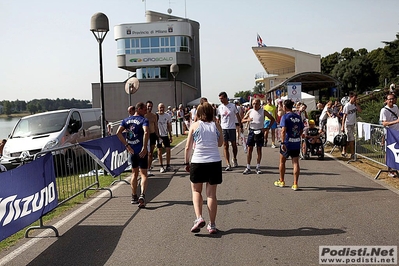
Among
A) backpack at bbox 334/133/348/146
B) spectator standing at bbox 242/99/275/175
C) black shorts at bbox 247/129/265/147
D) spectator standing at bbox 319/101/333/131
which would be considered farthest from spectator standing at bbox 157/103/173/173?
spectator standing at bbox 319/101/333/131

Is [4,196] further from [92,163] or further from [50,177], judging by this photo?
[92,163]

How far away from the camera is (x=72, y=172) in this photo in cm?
820

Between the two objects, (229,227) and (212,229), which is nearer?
(212,229)

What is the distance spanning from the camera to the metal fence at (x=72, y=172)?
7558mm

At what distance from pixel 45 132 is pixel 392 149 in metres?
10.2

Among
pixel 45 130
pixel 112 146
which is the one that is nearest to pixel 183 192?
pixel 112 146

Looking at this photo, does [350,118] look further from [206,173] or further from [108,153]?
[206,173]

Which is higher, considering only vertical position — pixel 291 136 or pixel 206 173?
pixel 291 136

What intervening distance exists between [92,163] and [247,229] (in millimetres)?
4865

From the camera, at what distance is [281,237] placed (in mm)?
5582

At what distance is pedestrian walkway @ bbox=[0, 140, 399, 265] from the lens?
5043mm

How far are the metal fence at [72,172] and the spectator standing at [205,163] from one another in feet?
8.36

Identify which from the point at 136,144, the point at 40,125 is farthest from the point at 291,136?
the point at 40,125

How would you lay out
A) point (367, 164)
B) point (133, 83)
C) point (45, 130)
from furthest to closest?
point (133, 83), point (45, 130), point (367, 164)
